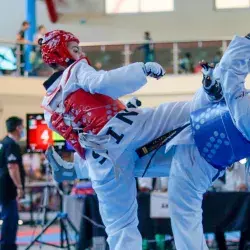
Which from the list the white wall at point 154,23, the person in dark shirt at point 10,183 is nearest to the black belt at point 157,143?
the person in dark shirt at point 10,183

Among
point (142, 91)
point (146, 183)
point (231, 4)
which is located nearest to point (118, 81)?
point (146, 183)

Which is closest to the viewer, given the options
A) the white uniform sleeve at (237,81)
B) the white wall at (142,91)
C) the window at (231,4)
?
the white uniform sleeve at (237,81)

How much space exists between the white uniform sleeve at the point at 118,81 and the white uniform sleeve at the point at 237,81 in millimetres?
416

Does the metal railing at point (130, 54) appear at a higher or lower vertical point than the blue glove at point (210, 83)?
higher

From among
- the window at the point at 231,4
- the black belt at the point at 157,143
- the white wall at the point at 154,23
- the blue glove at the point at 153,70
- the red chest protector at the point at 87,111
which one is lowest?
the black belt at the point at 157,143

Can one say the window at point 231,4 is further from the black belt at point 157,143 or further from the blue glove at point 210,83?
the blue glove at point 210,83

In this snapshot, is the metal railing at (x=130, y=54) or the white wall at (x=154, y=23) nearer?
the metal railing at (x=130, y=54)

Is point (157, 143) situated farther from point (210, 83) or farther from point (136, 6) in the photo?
point (136, 6)

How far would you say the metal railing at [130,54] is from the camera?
14.1 m

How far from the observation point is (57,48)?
352cm

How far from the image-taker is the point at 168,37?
18.2 m

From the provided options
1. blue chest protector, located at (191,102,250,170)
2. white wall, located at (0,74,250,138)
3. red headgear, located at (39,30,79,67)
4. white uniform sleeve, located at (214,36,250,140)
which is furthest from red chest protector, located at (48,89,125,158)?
white wall, located at (0,74,250,138)

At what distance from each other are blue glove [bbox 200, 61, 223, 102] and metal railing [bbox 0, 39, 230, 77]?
11.2m

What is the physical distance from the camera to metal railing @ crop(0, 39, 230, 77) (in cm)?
1411
